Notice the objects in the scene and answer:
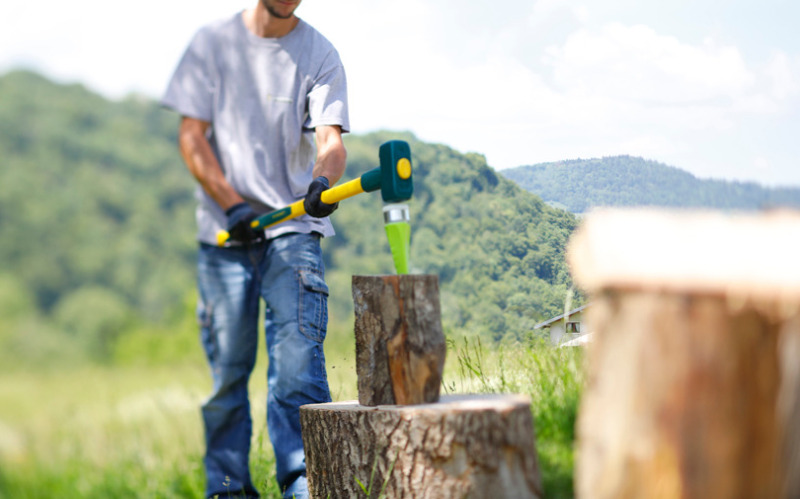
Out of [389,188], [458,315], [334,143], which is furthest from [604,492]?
[458,315]

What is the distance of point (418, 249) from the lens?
535cm

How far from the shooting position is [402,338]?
2.09m

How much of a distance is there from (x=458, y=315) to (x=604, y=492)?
9.60 ft

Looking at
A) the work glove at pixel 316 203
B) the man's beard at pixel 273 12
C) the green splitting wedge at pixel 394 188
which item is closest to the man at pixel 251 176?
the man's beard at pixel 273 12

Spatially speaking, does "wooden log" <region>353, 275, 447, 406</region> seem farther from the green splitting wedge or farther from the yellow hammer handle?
the yellow hammer handle

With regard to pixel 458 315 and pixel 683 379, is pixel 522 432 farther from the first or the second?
pixel 458 315

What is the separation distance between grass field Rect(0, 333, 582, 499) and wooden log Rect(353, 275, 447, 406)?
15.8 inches

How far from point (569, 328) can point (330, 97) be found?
134 cm

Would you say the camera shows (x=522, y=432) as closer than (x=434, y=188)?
Yes

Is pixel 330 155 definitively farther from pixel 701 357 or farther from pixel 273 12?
pixel 701 357

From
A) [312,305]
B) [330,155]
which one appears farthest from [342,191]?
[312,305]

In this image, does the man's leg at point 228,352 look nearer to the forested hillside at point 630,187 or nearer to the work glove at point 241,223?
the work glove at point 241,223

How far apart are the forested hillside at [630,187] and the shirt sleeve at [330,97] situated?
982 millimetres

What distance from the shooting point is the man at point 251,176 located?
259cm
